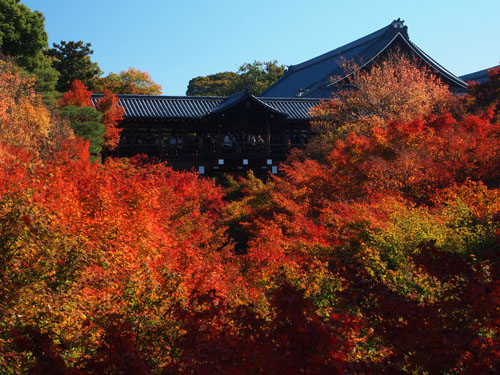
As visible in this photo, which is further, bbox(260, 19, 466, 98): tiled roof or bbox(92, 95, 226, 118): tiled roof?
bbox(260, 19, 466, 98): tiled roof

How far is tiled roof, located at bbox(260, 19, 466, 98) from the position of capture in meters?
39.5

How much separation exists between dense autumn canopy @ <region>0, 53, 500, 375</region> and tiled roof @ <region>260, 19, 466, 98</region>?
33.7 ft

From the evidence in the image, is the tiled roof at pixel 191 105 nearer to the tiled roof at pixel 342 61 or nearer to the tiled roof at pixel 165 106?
the tiled roof at pixel 165 106

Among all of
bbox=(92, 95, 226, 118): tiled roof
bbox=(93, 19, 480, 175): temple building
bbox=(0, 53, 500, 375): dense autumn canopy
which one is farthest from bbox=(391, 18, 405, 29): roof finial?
bbox=(92, 95, 226, 118): tiled roof

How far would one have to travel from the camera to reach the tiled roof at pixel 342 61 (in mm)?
39469

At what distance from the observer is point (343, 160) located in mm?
21141

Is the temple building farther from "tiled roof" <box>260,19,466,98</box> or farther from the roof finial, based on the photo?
the roof finial

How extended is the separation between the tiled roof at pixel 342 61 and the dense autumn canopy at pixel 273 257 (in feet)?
33.7

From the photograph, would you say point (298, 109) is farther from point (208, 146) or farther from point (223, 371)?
point (223, 371)

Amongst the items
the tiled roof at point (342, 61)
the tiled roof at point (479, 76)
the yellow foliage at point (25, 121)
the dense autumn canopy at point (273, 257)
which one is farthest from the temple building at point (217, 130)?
the tiled roof at point (479, 76)

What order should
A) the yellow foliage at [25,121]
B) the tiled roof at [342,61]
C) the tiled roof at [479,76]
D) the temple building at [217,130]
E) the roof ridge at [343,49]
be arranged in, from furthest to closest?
the tiled roof at [479,76] → the roof ridge at [343,49] → the tiled roof at [342,61] → the temple building at [217,130] → the yellow foliage at [25,121]

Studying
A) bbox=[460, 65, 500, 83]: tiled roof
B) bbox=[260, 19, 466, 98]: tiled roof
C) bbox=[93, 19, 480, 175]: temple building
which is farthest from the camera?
bbox=[460, 65, 500, 83]: tiled roof

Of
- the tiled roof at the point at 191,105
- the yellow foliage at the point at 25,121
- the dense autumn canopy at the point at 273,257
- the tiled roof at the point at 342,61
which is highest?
the tiled roof at the point at 342,61

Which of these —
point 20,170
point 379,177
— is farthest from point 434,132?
point 20,170
